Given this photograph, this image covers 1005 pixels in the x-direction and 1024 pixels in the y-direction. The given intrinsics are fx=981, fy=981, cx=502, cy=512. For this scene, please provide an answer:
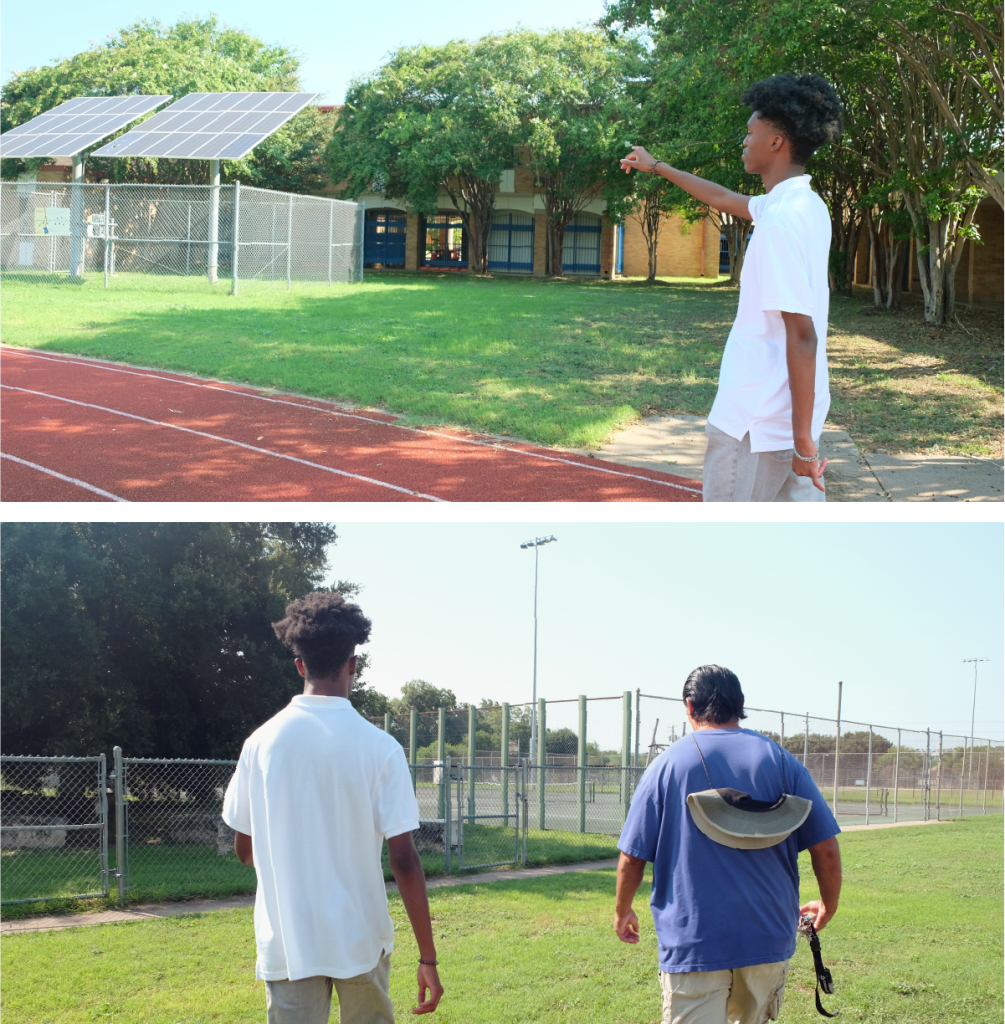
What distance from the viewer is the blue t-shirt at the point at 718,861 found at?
3.12 metres

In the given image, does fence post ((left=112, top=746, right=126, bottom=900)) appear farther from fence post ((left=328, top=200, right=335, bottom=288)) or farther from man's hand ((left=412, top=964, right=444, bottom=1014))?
fence post ((left=328, top=200, right=335, bottom=288))

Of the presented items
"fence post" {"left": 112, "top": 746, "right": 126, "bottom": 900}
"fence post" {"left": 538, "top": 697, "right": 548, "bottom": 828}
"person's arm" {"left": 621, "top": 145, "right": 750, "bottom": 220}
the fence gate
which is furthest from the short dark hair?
"fence post" {"left": 538, "top": 697, "right": 548, "bottom": 828}

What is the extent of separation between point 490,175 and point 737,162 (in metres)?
18.5

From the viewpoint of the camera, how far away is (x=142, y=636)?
14.3 m

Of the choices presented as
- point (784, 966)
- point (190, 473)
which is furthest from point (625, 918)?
point (190, 473)

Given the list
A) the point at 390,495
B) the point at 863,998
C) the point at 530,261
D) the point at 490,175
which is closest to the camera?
the point at 863,998

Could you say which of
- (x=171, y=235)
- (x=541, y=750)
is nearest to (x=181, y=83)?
(x=171, y=235)

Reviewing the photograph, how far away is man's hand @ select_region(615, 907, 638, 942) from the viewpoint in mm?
3398

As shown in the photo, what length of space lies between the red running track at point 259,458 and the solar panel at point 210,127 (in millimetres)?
17705

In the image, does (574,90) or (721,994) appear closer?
(721,994)

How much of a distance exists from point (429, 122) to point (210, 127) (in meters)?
15.2

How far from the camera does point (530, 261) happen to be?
5284cm

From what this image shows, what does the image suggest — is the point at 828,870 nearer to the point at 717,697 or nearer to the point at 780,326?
the point at 717,697

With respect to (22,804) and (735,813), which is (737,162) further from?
(735,813)
